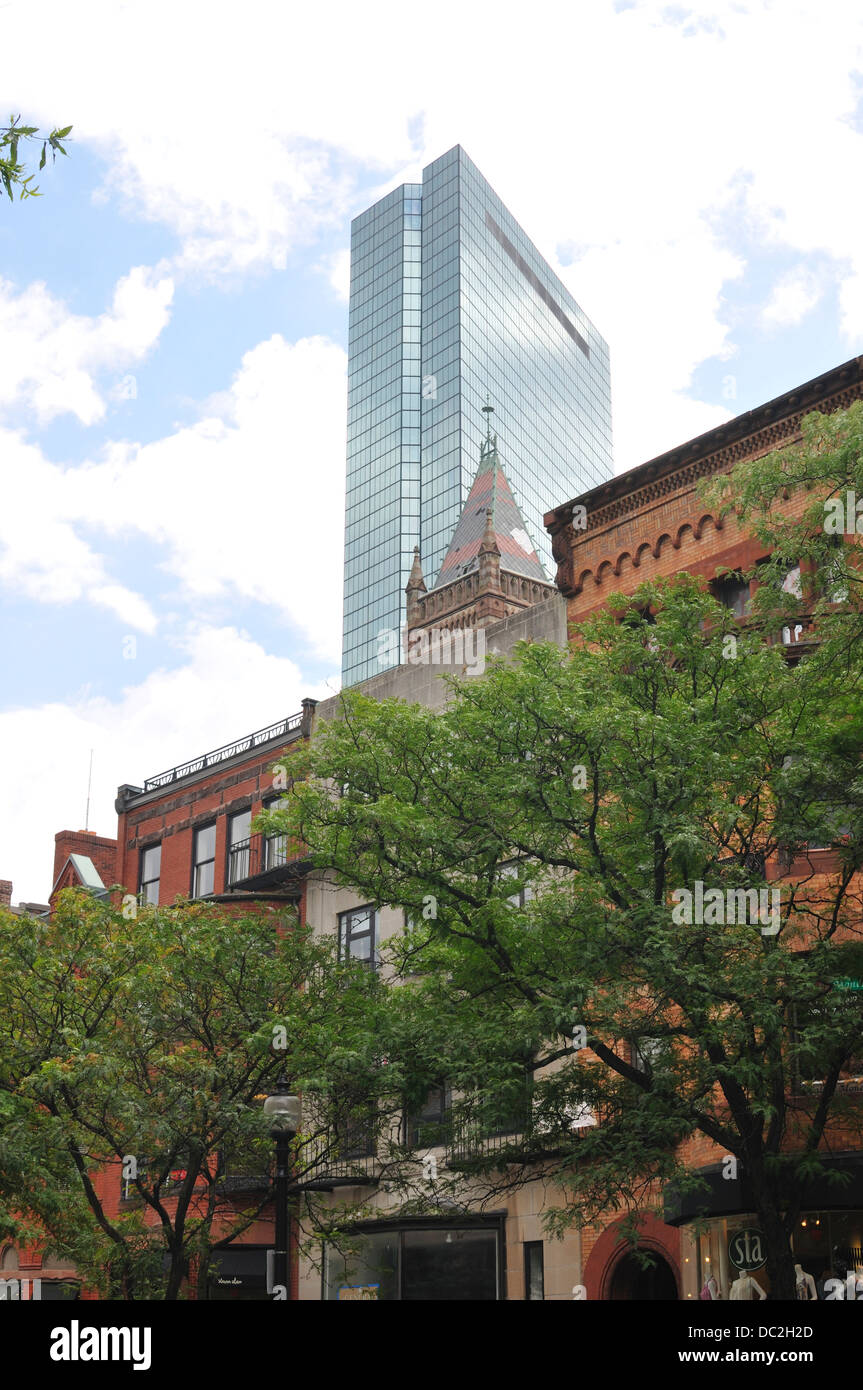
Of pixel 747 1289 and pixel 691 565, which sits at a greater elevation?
pixel 691 565

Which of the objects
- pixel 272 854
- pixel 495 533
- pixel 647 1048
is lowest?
pixel 647 1048

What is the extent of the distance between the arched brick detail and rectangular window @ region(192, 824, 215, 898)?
58.8 feet

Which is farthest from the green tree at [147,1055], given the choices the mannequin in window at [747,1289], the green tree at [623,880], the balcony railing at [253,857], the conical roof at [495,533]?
the conical roof at [495,533]

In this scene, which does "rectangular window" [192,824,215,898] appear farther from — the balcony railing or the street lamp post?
the street lamp post

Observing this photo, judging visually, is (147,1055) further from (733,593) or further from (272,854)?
(272,854)

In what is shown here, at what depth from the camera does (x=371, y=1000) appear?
72.6ft

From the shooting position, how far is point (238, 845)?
133ft

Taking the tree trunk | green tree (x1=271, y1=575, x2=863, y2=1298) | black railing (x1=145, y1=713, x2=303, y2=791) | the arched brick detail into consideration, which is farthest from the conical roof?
the tree trunk

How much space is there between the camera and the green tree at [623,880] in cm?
1792

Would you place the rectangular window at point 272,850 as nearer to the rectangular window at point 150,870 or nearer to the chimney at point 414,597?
the rectangular window at point 150,870

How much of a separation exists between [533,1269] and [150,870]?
1999 centimetres

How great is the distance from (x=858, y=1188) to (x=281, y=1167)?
895 cm
